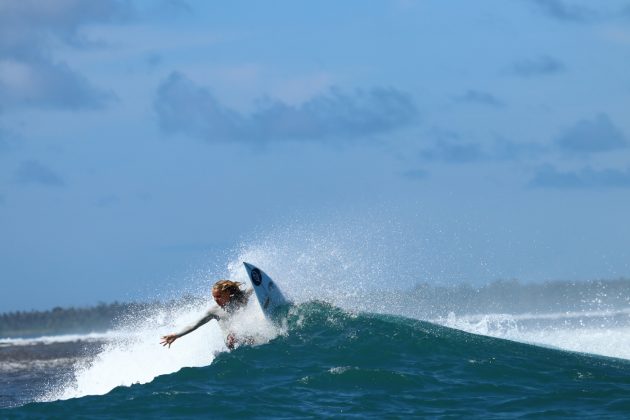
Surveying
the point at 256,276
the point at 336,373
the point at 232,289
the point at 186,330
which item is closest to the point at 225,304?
the point at 232,289

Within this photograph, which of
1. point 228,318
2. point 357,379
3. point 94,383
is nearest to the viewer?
point 357,379

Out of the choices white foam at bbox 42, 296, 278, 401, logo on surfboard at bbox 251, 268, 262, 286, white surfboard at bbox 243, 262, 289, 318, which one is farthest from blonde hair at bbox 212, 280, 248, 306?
logo on surfboard at bbox 251, 268, 262, 286

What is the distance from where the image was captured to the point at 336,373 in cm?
1836

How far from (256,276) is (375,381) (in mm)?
4617

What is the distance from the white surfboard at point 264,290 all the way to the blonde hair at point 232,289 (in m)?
0.69

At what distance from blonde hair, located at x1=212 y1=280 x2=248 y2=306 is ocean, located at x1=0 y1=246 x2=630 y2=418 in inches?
20.6

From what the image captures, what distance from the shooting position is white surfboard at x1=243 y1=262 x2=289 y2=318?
840 inches

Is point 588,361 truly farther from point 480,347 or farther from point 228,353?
point 228,353

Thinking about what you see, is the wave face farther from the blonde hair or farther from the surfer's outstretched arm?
the blonde hair

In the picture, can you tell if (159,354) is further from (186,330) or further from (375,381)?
(375,381)

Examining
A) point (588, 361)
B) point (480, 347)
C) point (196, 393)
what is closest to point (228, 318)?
point (196, 393)

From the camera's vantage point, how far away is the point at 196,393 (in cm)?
1745

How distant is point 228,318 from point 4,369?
20250 millimetres

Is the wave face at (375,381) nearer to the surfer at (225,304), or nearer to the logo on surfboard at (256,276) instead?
the surfer at (225,304)
